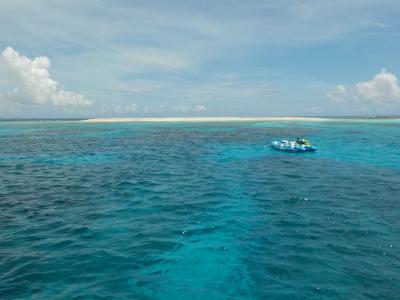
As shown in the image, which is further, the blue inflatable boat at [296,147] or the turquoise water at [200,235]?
the blue inflatable boat at [296,147]

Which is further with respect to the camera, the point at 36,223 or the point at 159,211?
the point at 159,211

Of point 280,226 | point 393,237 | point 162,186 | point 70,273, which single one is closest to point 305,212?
point 280,226

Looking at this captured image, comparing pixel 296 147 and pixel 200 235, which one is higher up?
pixel 296 147

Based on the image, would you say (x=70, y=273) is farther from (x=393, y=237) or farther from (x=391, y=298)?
(x=393, y=237)

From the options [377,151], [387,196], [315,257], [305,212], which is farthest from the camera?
[377,151]

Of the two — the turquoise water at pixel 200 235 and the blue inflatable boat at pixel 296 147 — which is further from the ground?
the blue inflatable boat at pixel 296 147

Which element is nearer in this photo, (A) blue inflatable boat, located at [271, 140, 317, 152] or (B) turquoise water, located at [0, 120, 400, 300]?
(B) turquoise water, located at [0, 120, 400, 300]

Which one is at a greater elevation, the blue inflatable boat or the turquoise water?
the blue inflatable boat

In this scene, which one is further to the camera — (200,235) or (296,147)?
(296,147)
